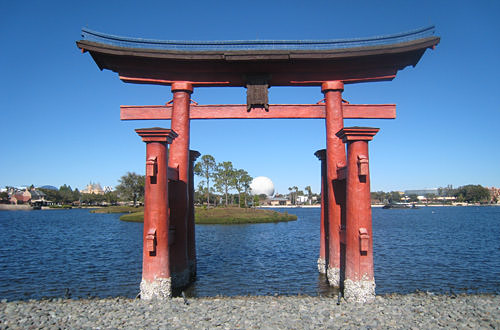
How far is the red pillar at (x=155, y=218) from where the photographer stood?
10.4m

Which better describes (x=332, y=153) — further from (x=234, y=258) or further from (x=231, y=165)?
(x=231, y=165)

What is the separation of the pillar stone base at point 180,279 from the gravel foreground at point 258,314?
2.40 meters

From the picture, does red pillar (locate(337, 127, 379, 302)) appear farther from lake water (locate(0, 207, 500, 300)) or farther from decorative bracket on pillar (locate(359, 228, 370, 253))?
lake water (locate(0, 207, 500, 300))

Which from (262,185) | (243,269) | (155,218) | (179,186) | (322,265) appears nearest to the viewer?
(155,218)

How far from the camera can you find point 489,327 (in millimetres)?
8102

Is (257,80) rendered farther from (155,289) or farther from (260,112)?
(155,289)

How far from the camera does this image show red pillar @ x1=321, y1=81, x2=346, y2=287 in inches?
491

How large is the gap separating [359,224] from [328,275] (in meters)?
3.95

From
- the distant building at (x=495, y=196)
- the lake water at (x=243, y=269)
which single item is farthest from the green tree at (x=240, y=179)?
the distant building at (x=495, y=196)

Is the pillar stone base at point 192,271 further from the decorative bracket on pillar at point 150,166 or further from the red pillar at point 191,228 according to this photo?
the decorative bracket on pillar at point 150,166

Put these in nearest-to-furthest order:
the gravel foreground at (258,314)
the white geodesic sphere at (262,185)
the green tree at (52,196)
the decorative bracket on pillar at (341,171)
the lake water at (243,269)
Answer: the gravel foreground at (258,314), the decorative bracket on pillar at (341,171), the lake water at (243,269), the green tree at (52,196), the white geodesic sphere at (262,185)

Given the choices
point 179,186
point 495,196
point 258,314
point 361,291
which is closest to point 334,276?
point 361,291

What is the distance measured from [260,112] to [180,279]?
7327 mm

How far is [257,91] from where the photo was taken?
42.5 feet
